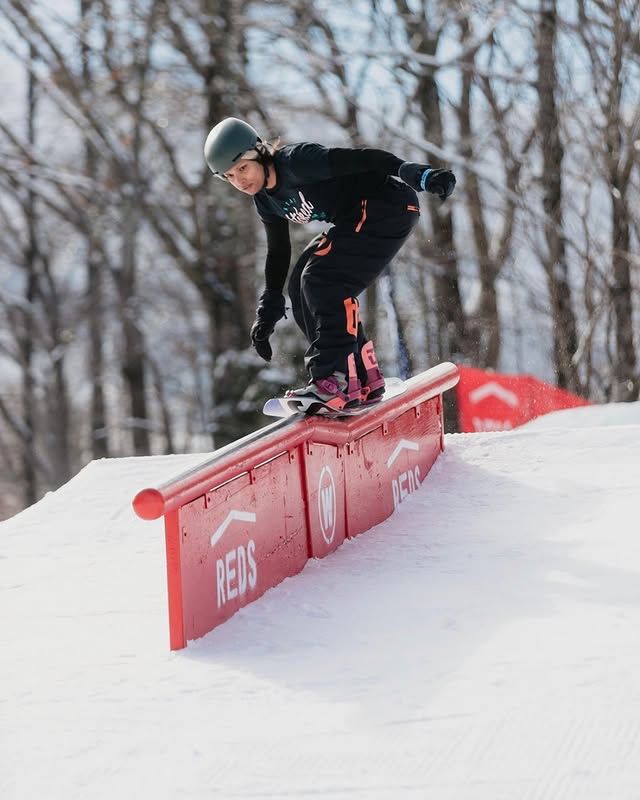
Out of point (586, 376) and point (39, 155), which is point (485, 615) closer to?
point (586, 376)

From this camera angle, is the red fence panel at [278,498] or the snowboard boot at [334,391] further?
the snowboard boot at [334,391]

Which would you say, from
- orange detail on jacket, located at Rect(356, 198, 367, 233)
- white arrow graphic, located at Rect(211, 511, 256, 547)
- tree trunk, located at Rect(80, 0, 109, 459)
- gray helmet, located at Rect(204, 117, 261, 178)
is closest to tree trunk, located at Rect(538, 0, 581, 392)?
orange detail on jacket, located at Rect(356, 198, 367, 233)

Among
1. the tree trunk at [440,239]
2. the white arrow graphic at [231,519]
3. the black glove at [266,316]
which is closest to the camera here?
the white arrow graphic at [231,519]

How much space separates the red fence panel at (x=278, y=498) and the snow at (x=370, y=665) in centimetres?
10

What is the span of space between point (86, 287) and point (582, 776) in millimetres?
25916

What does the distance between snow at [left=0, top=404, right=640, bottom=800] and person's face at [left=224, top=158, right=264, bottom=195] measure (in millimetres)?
1664

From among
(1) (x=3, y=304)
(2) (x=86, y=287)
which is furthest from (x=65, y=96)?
(2) (x=86, y=287)

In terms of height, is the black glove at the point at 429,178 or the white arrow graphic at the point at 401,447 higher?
the black glove at the point at 429,178

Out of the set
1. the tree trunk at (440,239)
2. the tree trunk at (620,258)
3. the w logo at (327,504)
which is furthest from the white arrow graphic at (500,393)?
the tree trunk at (440,239)

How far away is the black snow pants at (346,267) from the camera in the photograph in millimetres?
4945

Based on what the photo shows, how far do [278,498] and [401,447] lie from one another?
3.95 ft

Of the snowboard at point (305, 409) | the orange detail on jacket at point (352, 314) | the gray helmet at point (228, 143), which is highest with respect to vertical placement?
the gray helmet at point (228, 143)

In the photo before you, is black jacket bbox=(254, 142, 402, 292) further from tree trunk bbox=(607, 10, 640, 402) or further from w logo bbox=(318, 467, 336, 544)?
tree trunk bbox=(607, 10, 640, 402)

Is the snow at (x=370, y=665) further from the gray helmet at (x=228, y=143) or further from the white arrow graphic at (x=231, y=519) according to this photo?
the gray helmet at (x=228, y=143)
